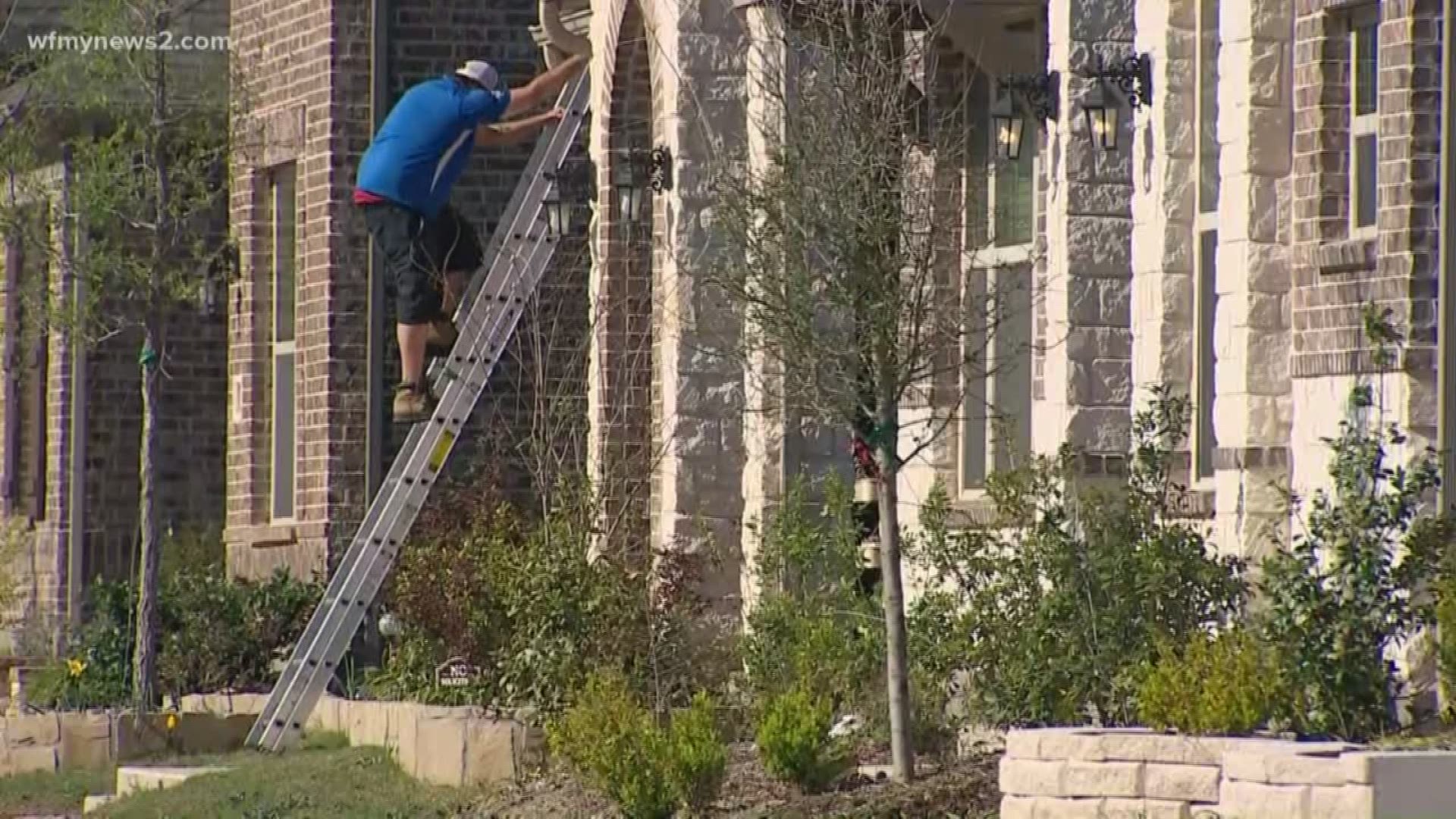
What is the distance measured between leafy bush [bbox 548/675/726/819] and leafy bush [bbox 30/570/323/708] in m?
8.72

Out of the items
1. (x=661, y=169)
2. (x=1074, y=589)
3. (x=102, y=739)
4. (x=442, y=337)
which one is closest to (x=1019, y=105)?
(x=661, y=169)

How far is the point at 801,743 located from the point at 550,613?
2.63m

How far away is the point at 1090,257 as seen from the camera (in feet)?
54.7

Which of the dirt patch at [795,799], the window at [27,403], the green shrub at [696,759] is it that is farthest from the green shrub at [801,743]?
the window at [27,403]

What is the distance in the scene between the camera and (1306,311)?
1470 centimetres

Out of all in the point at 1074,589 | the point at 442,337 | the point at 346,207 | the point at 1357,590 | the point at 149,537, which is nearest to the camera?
the point at 1357,590

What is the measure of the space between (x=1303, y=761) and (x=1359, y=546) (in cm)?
187

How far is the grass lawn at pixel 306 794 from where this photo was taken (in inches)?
682

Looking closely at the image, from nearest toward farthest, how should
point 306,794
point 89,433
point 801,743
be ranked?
point 801,743 < point 306,794 < point 89,433

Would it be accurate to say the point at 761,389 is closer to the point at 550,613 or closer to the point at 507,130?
the point at 550,613

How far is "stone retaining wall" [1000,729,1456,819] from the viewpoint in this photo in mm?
11805

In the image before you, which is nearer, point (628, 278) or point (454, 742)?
point (454, 742)

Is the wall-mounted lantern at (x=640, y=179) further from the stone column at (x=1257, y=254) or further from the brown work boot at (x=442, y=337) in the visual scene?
the stone column at (x=1257, y=254)

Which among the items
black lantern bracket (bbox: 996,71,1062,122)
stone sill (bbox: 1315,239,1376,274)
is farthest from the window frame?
black lantern bracket (bbox: 996,71,1062,122)
